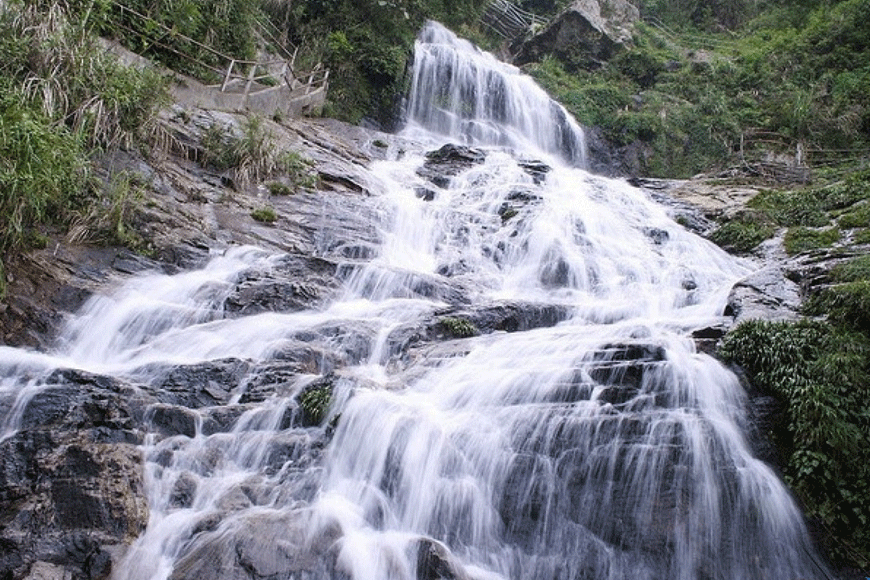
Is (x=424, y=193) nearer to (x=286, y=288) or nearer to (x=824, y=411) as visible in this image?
(x=286, y=288)

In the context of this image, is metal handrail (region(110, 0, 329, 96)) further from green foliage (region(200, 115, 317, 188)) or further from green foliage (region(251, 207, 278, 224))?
green foliage (region(251, 207, 278, 224))

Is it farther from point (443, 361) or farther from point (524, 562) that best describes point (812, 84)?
point (524, 562)

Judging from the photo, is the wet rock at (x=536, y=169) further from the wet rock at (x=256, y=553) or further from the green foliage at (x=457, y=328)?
the wet rock at (x=256, y=553)

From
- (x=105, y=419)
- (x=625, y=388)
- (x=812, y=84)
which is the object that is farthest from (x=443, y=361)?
(x=812, y=84)

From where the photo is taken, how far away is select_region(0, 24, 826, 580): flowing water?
14.9ft

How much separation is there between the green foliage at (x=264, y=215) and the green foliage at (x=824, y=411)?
7.07m

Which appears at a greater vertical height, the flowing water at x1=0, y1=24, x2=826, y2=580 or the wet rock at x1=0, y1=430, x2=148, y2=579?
the flowing water at x1=0, y1=24, x2=826, y2=580

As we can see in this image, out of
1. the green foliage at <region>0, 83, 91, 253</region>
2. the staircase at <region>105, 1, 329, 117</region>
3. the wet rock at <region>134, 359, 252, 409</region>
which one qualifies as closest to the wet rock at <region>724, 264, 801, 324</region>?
the wet rock at <region>134, 359, 252, 409</region>

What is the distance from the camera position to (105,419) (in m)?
5.34

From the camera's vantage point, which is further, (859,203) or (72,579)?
(859,203)

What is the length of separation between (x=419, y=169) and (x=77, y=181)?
815 cm

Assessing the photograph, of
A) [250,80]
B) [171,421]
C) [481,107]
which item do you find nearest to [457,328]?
[171,421]

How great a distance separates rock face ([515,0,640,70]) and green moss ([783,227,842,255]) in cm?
1705

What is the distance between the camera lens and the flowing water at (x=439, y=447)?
4531 millimetres
